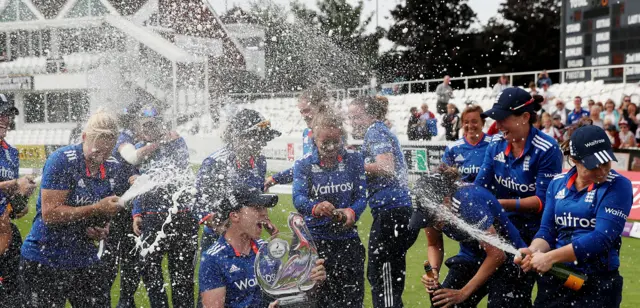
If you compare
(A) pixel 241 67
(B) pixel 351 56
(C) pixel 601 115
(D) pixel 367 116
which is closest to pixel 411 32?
(B) pixel 351 56

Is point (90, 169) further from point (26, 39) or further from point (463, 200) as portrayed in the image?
point (26, 39)

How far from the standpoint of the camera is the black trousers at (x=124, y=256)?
6.09 meters

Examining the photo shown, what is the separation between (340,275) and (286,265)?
185 centimetres

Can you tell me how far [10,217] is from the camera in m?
5.80

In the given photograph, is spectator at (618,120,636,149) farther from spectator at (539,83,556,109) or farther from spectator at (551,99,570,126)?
spectator at (539,83,556,109)

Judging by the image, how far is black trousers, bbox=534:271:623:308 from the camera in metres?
4.27

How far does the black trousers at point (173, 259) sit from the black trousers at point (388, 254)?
1.60 meters

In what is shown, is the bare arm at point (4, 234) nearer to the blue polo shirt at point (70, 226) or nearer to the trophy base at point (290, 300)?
the blue polo shirt at point (70, 226)

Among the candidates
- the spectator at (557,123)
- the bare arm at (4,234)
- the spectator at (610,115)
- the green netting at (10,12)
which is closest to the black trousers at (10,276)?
the bare arm at (4,234)

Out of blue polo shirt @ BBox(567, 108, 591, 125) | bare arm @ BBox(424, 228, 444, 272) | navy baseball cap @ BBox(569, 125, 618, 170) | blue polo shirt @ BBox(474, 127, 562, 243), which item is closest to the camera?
navy baseball cap @ BBox(569, 125, 618, 170)

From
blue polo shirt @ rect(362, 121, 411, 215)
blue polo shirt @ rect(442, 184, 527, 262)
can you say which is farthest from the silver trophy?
blue polo shirt @ rect(362, 121, 411, 215)

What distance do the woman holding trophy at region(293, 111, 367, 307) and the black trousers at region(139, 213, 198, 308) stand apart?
139 cm

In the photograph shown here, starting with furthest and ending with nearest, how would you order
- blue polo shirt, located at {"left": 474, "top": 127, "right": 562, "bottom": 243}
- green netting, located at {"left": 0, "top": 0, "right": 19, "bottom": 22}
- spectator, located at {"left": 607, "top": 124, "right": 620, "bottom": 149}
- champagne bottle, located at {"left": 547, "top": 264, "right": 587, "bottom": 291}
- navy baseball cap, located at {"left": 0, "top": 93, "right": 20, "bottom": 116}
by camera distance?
green netting, located at {"left": 0, "top": 0, "right": 19, "bottom": 22}
spectator, located at {"left": 607, "top": 124, "right": 620, "bottom": 149}
navy baseball cap, located at {"left": 0, "top": 93, "right": 20, "bottom": 116}
blue polo shirt, located at {"left": 474, "top": 127, "right": 562, "bottom": 243}
champagne bottle, located at {"left": 547, "top": 264, "right": 587, "bottom": 291}

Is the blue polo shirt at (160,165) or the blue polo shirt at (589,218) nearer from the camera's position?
the blue polo shirt at (589,218)
